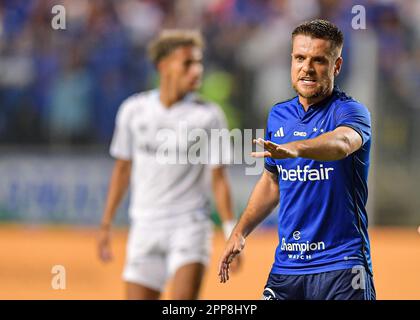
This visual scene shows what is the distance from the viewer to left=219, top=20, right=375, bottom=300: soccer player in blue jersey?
15.5 ft

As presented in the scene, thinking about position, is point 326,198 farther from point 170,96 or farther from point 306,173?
point 170,96

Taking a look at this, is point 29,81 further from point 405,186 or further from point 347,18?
point 405,186

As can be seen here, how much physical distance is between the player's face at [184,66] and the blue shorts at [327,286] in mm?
2914

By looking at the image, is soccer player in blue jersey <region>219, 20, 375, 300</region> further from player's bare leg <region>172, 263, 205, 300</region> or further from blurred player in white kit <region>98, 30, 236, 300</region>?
blurred player in white kit <region>98, 30, 236, 300</region>

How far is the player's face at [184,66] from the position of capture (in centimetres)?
757

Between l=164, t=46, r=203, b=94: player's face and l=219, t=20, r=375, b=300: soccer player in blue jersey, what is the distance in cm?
268

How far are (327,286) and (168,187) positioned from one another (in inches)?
109

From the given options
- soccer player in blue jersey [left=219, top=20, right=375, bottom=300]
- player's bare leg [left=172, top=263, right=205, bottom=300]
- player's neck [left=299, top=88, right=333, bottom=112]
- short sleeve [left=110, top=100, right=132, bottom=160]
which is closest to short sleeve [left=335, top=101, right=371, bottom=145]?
soccer player in blue jersey [left=219, top=20, right=375, bottom=300]

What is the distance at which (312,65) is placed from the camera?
470 centimetres

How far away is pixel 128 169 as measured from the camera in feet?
25.4

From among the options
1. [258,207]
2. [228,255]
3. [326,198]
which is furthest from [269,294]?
[326,198]

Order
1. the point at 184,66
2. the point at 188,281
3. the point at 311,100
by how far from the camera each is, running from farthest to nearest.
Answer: the point at 184,66 → the point at 188,281 → the point at 311,100

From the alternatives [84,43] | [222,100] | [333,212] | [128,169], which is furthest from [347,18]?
[333,212]

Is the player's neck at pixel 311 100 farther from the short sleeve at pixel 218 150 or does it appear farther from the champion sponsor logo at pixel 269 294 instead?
the short sleeve at pixel 218 150
